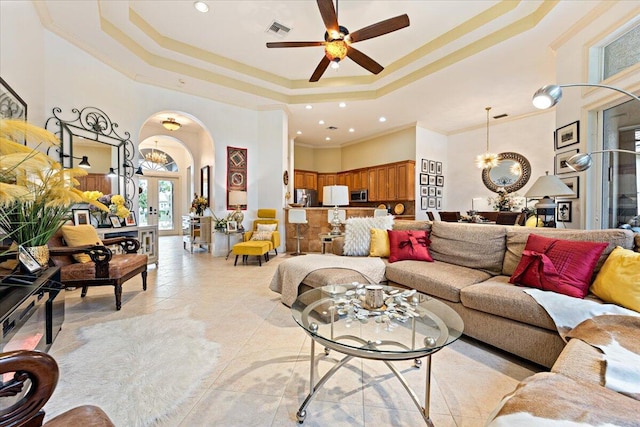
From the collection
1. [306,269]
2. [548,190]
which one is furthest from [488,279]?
[306,269]

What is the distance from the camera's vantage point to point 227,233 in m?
5.32

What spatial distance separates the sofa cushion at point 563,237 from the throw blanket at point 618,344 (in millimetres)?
695

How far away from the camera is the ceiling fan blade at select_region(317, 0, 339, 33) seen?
8.21 feet

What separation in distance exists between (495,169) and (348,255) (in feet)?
18.4

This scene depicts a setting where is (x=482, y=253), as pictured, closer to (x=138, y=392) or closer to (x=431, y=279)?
(x=431, y=279)

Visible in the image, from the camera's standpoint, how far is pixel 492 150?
6.87 meters

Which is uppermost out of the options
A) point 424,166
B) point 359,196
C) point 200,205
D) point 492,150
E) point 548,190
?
point 492,150

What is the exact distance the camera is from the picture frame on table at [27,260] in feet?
5.51

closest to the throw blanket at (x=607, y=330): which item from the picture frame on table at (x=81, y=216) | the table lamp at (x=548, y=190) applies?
the table lamp at (x=548, y=190)

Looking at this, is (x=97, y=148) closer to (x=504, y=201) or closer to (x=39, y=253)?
(x=39, y=253)

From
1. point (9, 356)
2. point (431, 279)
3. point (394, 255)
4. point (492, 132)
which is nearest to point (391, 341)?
point (431, 279)

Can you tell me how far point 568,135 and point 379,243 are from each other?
2.81m

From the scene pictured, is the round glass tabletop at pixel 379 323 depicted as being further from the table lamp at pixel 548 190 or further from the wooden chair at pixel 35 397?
the table lamp at pixel 548 190

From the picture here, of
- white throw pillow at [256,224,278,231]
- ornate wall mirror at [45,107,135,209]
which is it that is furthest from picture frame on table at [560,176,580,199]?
ornate wall mirror at [45,107,135,209]
